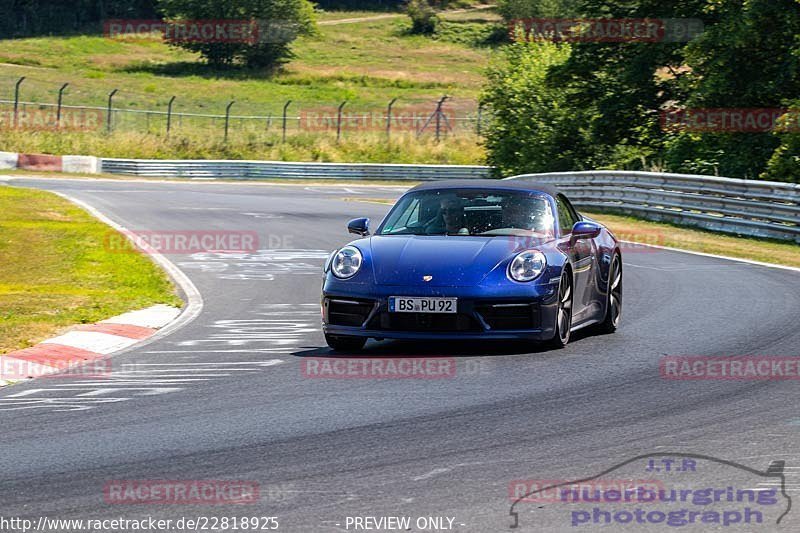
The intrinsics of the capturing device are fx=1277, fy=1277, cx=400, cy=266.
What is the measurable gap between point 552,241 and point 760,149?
63.9 ft

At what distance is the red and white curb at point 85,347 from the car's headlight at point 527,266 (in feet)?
10.1

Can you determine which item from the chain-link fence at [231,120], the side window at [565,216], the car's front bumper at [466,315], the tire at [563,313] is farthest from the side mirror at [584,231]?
the chain-link fence at [231,120]

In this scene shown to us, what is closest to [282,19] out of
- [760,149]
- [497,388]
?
[760,149]

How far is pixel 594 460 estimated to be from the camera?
619 centimetres

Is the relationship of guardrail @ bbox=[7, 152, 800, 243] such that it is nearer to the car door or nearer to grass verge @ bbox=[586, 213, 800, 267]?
grass verge @ bbox=[586, 213, 800, 267]

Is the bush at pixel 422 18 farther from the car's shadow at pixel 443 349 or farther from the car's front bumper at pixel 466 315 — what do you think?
the car's front bumper at pixel 466 315

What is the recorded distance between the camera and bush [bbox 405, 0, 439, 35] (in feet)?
385

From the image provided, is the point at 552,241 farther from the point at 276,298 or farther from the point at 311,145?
the point at 311,145

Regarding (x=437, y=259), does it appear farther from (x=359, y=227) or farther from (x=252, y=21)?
(x=252, y=21)

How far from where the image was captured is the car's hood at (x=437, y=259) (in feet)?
31.2

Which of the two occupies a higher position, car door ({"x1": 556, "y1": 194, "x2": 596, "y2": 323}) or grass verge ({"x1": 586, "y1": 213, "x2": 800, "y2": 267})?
car door ({"x1": 556, "y1": 194, "x2": 596, "y2": 323})

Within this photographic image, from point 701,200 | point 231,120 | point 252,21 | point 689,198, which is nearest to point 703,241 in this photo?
point 701,200

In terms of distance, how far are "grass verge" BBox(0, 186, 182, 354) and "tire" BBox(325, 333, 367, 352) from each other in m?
2.49

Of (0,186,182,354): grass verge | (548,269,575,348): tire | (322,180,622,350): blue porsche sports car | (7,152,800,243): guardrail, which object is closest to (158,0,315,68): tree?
(7,152,800,243): guardrail
